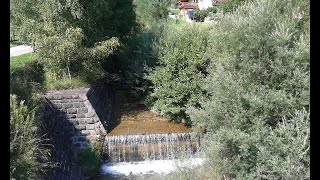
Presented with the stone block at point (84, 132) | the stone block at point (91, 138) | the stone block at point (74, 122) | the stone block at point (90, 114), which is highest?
the stone block at point (90, 114)

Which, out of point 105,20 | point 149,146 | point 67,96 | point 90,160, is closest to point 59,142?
point 90,160

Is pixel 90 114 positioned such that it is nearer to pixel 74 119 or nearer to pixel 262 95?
pixel 74 119

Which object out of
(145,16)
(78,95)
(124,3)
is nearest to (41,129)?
(78,95)

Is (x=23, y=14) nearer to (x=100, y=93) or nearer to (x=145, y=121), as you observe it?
(x=100, y=93)

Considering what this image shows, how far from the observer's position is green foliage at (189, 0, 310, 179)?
809 cm

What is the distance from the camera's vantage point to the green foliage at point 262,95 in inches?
319

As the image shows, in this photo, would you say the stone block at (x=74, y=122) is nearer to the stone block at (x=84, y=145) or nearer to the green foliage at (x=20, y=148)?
the stone block at (x=84, y=145)

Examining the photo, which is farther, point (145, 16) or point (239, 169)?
point (145, 16)

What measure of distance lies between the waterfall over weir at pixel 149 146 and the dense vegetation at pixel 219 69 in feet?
2.79

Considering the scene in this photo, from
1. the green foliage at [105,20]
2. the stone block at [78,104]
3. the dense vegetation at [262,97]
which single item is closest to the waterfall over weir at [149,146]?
the stone block at [78,104]

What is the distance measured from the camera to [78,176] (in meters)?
12.0

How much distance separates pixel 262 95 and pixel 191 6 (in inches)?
1911

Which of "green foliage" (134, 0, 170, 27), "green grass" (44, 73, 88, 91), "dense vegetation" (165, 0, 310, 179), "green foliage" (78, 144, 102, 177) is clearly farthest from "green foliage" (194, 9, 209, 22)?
"dense vegetation" (165, 0, 310, 179)

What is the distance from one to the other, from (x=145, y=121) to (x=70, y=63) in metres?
4.48
